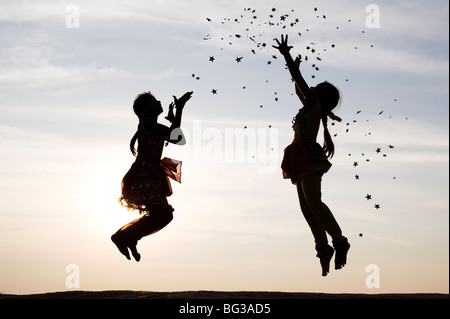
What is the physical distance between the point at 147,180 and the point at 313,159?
2507 millimetres

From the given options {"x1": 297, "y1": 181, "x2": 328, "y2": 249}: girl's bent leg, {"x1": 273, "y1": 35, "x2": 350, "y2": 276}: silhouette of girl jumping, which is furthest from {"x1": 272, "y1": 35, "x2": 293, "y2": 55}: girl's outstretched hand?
{"x1": 297, "y1": 181, "x2": 328, "y2": 249}: girl's bent leg

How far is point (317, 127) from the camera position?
34.8ft

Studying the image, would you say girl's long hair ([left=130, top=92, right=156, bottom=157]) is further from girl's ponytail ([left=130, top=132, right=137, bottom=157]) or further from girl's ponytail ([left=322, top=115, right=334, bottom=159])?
girl's ponytail ([left=322, top=115, right=334, bottom=159])

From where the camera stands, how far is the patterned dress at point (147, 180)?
10.5 m

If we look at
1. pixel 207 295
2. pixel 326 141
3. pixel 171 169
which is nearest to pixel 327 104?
pixel 326 141

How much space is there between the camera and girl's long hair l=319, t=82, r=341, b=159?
35.1 feet

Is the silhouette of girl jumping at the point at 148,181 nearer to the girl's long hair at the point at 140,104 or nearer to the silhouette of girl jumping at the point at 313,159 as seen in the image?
the girl's long hair at the point at 140,104

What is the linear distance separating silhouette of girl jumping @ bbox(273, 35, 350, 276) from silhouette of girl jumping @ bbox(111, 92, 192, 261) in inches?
66.2

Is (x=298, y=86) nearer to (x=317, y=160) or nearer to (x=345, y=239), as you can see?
(x=317, y=160)

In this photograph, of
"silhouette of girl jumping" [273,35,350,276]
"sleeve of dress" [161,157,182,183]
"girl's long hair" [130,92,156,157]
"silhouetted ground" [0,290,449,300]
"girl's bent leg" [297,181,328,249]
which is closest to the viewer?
"silhouetted ground" [0,290,449,300]

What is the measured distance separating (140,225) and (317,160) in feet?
9.31

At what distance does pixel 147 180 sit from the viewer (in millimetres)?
10469
